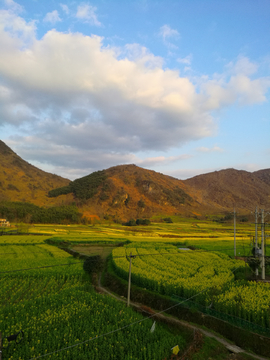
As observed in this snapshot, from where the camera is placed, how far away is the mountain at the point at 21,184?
136163mm

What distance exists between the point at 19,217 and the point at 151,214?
7491 centimetres

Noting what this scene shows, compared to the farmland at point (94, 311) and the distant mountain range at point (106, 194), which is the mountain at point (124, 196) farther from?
the farmland at point (94, 311)

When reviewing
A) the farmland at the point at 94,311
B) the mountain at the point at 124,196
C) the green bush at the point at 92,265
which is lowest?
the green bush at the point at 92,265

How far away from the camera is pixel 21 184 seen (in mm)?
150250

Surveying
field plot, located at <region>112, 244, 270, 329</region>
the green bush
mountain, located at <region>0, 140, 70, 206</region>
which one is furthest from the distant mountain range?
field plot, located at <region>112, 244, 270, 329</region>

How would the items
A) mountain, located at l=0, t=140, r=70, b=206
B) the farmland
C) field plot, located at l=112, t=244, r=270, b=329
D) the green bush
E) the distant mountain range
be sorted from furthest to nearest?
the distant mountain range → mountain, located at l=0, t=140, r=70, b=206 → the green bush → field plot, located at l=112, t=244, r=270, b=329 → the farmland

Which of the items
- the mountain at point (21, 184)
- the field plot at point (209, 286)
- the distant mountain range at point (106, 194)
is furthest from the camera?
the distant mountain range at point (106, 194)

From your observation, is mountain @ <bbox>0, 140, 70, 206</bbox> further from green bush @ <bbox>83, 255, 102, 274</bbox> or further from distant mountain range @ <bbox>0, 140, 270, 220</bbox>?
green bush @ <bbox>83, 255, 102, 274</bbox>

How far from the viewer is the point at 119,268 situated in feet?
84.0

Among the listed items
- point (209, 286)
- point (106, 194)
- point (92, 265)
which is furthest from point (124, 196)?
point (209, 286)

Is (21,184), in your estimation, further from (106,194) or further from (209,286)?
(209,286)

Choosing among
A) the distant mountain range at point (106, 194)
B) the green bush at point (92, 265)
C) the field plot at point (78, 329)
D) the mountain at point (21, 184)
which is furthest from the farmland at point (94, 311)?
the mountain at point (21, 184)

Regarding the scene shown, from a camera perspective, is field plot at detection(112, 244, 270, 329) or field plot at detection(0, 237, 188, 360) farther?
field plot at detection(112, 244, 270, 329)

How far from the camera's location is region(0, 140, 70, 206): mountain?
5361 inches
